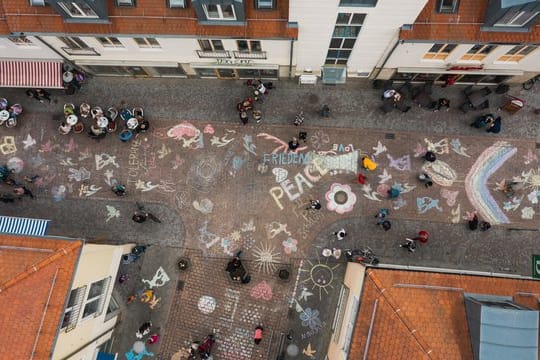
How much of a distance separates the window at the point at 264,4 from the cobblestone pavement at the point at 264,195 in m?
7.90

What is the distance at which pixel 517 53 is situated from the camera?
23625 mm

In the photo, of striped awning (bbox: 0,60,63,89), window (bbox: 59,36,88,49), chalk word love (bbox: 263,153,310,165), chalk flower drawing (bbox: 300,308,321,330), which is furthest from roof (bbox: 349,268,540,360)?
striped awning (bbox: 0,60,63,89)

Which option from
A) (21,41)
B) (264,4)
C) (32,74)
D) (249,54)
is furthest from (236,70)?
(32,74)

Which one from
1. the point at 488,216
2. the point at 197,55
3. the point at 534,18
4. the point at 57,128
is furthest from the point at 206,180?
the point at 534,18

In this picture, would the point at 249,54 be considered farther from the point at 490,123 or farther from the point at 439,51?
the point at 490,123

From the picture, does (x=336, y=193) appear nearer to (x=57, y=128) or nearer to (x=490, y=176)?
(x=490, y=176)

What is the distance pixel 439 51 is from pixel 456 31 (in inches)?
86.2

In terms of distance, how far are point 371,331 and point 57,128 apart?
94.3 feet

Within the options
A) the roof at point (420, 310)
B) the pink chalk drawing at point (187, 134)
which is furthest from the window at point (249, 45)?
the roof at point (420, 310)

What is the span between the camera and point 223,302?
2617 cm

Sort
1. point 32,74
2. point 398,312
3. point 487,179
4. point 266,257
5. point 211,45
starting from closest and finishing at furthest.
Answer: point 398,312, point 211,45, point 266,257, point 487,179, point 32,74

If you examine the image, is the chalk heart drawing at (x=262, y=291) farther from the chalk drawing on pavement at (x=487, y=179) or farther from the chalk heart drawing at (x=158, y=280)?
the chalk drawing on pavement at (x=487, y=179)

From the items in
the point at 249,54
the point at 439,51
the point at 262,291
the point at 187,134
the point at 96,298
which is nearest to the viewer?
the point at 96,298

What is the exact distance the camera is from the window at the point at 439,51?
22939 millimetres
